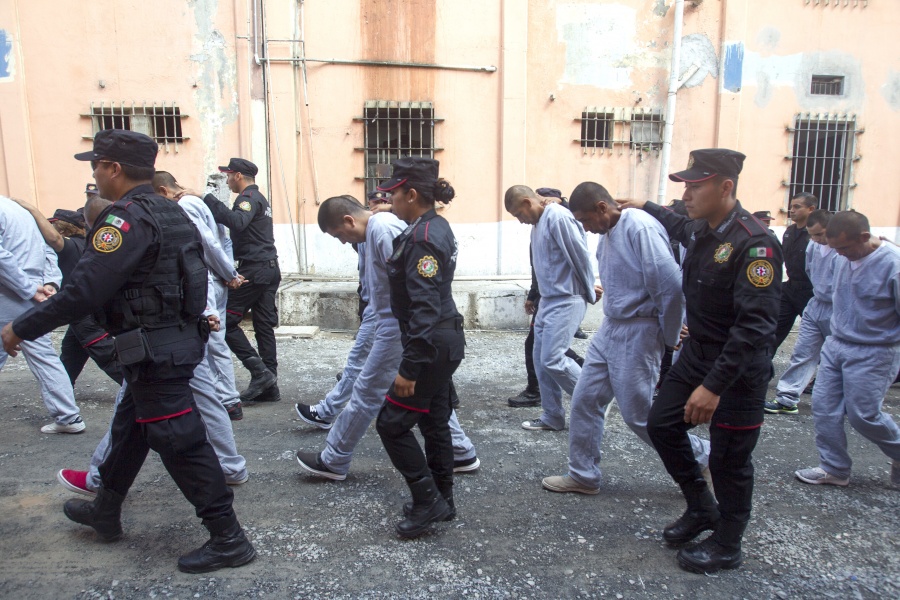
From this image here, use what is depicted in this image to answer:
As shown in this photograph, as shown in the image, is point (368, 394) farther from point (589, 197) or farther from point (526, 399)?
point (526, 399)

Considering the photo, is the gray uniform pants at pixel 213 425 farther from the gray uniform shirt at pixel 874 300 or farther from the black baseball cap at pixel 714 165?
the gray uniform shirt at pixel 874 300

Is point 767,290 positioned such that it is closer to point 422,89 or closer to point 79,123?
point 422,89

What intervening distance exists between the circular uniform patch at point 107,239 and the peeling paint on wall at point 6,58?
331 inches

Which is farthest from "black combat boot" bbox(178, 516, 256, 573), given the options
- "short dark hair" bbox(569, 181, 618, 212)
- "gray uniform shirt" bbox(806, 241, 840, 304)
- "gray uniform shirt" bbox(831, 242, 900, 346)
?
"gray uniform shirt" bbox(806, 241, 840, 304)

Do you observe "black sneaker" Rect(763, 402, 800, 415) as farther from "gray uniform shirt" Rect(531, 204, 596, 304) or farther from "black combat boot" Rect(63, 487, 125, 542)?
"black combat boot" Rect(63, 487, 125, 542)

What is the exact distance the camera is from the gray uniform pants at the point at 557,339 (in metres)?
4.36

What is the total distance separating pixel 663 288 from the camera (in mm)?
3266

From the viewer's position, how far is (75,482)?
129 inches

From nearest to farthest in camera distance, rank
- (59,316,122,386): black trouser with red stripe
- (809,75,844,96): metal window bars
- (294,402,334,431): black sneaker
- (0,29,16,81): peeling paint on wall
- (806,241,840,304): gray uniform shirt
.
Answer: (294,402,334,431): black sneaker → (59,316,122,386): black trouser with red stripe → (806,241,840,304): gray uniform shirt → (0,29,16,81): peeling paint on wall → (809,75,844,96): metal window bars

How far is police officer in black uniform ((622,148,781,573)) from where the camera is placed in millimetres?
2602

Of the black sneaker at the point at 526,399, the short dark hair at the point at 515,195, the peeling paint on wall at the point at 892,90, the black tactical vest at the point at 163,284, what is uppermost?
the peeling paint on wall at the point at 892,90

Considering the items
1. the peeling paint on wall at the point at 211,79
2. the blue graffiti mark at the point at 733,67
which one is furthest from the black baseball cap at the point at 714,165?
the blue graffiti mark at the point at 733,67

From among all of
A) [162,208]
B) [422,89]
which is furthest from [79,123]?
[162,208]

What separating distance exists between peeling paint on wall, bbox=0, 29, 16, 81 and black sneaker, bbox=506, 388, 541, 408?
8580mm
